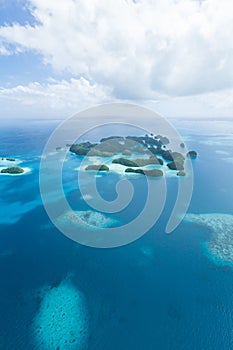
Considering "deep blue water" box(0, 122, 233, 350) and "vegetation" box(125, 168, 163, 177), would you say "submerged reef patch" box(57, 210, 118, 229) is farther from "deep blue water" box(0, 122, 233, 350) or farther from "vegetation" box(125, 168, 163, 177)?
"vegetation" box(125, 168, 163, 177)

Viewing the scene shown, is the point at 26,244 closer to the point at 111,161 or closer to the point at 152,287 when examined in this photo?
the point at 152,287

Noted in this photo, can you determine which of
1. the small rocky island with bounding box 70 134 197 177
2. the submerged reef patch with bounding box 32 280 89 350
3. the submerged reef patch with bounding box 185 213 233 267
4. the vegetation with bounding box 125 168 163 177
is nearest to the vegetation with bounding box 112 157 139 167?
the small rocky island with bounding box 70 134 197 177

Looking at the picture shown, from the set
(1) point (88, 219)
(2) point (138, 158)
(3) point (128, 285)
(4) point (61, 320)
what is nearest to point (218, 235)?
(3) point (128, 285)

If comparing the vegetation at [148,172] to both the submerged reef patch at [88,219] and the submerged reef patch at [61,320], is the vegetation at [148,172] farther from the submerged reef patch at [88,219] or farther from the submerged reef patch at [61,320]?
the submerged reef patch at [61,320]

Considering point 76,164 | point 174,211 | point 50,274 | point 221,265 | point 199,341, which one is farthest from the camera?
point 76,164

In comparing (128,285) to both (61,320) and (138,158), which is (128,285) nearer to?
(61,320)

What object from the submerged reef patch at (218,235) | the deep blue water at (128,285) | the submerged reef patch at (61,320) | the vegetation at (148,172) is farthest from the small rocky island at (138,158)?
the submerged reef patch at (61,320)

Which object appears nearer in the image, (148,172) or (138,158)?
(148,172)

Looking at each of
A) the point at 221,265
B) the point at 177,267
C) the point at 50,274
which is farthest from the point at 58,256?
the point at 221,265
